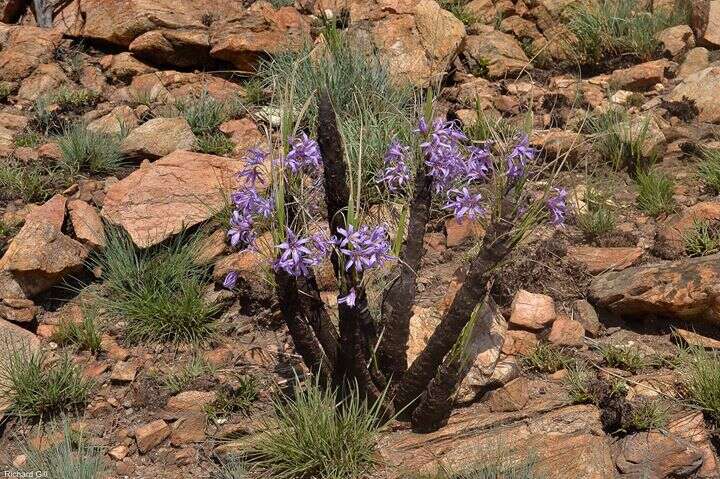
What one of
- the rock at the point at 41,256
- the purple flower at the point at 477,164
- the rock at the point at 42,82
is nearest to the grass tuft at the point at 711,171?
the purple flower at the point at 477,164

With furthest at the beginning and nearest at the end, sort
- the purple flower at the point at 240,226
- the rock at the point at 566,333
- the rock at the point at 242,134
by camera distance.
A: 1. the rock at the point at 242,134
2. the rock at the point at 566,333
3. the purple flower at the point at 240,226

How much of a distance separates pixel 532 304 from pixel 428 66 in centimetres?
299

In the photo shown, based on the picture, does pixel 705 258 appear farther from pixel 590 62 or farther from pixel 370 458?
pixel 590 62

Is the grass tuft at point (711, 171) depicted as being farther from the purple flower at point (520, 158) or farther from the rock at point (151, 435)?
the rock at point (151, 435)

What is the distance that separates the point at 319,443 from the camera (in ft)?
11.1

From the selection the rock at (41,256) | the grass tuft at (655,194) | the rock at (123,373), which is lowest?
the rock at (123,373)

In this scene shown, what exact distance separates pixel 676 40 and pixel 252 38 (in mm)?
3846

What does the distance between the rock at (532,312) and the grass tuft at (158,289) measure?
1720 millimetres

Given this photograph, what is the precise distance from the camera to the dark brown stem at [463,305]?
327cm

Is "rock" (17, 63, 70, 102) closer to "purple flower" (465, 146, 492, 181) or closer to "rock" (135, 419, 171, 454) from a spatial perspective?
"rock" (135, 419, 171, 454)

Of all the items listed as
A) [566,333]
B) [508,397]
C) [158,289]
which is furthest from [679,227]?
[158,289]

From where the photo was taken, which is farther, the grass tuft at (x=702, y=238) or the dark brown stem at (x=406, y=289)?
the grass tuft at (x=702, y=238)

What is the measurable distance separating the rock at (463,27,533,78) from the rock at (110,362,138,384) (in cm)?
422

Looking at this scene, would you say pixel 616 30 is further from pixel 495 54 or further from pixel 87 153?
pixel 87 153
